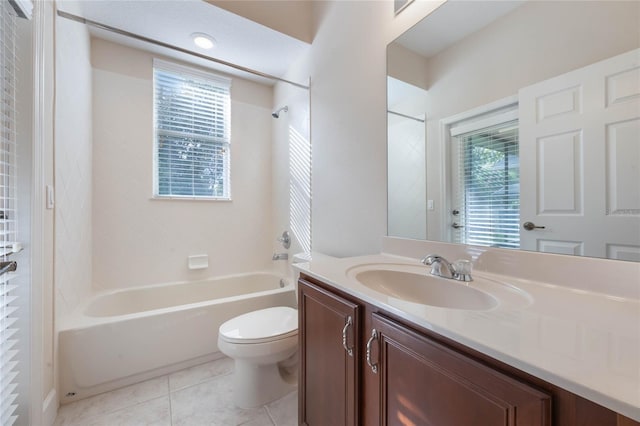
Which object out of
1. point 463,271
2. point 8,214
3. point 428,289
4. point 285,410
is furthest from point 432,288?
point 8,214

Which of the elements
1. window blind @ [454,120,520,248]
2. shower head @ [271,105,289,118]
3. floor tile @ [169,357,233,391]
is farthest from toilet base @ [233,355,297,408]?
shower head @ [271,105,289,118]

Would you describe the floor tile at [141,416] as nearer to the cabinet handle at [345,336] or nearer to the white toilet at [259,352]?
the white toilet at [259,352]

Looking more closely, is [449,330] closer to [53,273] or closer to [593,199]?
[593,199]

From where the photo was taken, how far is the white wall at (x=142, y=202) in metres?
2.12

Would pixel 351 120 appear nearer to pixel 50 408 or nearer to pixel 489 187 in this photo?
pixel 489 187

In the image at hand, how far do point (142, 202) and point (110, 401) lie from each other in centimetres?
147

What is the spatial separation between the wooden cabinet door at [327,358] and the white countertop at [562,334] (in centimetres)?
14

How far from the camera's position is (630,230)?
708 millimetres

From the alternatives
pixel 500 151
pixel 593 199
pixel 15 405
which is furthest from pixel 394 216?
pixel 15 405

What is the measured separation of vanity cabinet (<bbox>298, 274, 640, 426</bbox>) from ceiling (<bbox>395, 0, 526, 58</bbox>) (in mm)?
1199

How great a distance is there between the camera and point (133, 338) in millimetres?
1586

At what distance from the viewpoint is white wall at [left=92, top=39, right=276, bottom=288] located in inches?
83.4

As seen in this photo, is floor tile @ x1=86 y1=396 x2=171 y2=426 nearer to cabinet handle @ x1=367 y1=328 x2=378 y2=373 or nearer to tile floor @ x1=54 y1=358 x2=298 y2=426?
tile floor @ x1=54 y1=358 x2=298 y2=426

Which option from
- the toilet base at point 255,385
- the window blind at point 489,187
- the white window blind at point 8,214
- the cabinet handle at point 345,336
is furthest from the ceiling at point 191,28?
the toilet base at point 255,385
